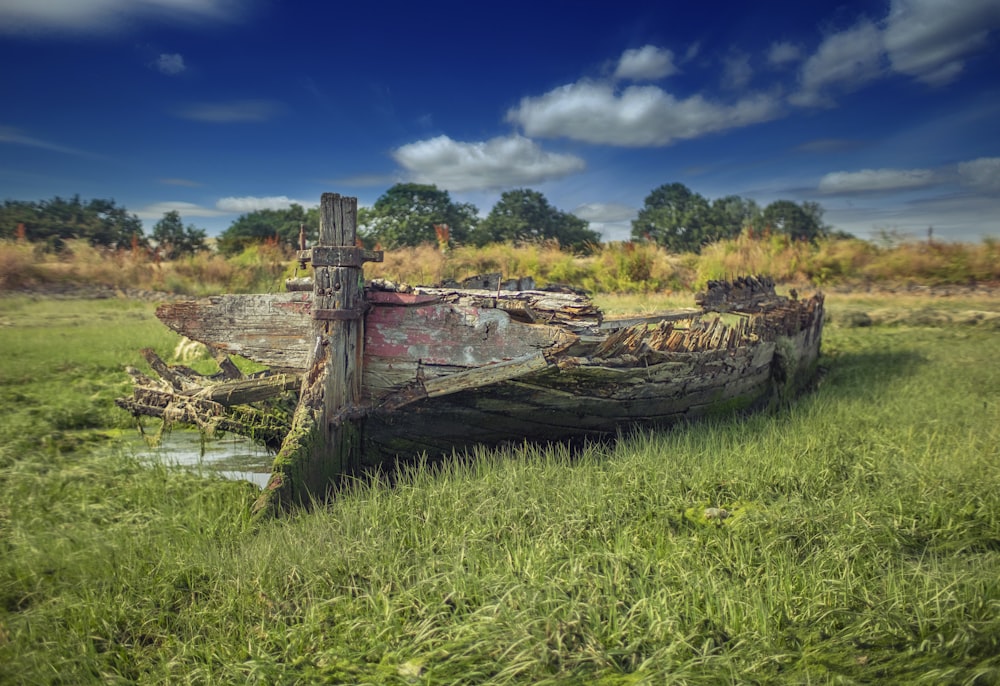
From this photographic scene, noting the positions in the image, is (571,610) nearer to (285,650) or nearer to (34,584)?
(285,650)

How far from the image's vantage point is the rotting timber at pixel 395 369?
354cm

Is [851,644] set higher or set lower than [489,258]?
lower

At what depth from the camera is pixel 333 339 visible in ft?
11.7

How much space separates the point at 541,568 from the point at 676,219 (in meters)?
30.3

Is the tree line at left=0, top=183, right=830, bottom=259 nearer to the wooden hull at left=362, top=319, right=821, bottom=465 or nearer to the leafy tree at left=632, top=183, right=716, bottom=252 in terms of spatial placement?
the leafy tree at left=632, top=183, right=716, bottom=252

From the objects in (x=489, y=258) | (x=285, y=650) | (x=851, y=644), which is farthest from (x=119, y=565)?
(x=489, y=258)

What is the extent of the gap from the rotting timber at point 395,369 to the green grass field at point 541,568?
28 centimetres

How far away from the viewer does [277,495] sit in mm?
3066

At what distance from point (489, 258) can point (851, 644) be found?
14.2 meters

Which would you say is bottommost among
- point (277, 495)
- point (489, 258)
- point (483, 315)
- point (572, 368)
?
point (277, 495)

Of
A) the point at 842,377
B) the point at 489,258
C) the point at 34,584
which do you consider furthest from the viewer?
the point at 489,258

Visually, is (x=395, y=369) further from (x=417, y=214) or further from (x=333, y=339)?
(x=417, y=214)

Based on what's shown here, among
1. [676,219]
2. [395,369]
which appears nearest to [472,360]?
[395,369]

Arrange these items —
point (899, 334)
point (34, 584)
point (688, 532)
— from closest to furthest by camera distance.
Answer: point (34, 584) → point (688, 532) → point (899, 334)
